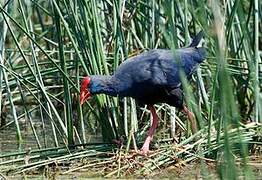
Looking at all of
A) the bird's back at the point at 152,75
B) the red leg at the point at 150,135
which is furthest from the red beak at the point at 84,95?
the red leg at the point at 150,135

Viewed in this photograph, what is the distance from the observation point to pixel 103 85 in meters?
5.24

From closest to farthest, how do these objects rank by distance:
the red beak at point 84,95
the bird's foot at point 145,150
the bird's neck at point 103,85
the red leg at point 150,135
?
1. the bird's foot at point 145,150
2. the red leg at point 150,135
3. the bird's neck at point 103,85
4. the red beak at point 84,95

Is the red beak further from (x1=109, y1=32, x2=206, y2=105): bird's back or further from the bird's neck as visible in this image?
(x1=109, y1=32, x2=206, y2=105): bird's back

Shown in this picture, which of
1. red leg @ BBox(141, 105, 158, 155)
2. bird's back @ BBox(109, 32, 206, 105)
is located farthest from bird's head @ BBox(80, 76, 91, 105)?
red leg @ BBox(141, 105, 158, 155)

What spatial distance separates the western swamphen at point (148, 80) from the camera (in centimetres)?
527

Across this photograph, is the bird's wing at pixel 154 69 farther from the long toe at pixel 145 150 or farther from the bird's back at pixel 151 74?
the long toe at pixel 145 150

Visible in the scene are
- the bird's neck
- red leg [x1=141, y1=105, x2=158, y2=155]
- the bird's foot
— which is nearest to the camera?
the bird's foot

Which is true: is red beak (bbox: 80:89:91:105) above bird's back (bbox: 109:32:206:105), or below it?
below

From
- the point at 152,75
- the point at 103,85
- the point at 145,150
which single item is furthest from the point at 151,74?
the point at 145,150

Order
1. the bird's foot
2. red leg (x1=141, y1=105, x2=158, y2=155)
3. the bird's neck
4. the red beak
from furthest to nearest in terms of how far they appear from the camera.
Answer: the red beak
the bird's neck
red leg (x1=141, y1=105, x2=158, y2=155)
the bird's foot

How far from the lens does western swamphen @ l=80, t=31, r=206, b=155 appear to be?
527 cm

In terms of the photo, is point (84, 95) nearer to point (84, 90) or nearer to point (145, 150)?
point (84, 90)

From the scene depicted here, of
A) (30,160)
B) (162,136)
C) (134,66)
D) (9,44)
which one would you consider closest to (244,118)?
(162,136)

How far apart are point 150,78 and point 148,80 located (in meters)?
0.02
